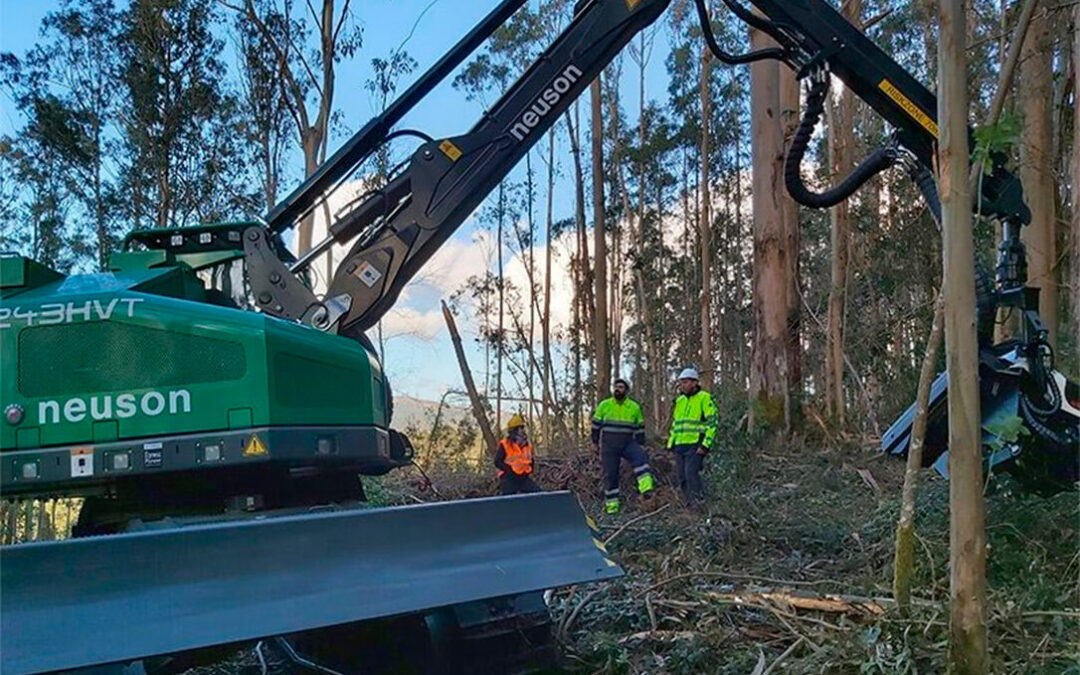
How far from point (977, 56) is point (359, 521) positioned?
16.2m

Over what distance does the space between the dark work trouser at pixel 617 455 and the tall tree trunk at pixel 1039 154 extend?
6.09 m

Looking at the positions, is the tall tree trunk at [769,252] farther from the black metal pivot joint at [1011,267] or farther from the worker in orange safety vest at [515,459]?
the black metal pivot joint at [1011,267]

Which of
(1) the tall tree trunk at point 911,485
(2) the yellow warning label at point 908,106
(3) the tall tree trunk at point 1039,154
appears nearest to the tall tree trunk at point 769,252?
(3) the tall tree trunk at point 1039,154

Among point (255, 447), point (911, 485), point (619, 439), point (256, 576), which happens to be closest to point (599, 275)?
point (619, 439)

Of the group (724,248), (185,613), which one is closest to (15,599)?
(185,613)

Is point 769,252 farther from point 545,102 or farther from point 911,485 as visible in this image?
point 911,485

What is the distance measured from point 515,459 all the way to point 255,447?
6795 mm

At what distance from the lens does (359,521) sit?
4.17m

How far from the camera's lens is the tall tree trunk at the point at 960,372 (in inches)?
132

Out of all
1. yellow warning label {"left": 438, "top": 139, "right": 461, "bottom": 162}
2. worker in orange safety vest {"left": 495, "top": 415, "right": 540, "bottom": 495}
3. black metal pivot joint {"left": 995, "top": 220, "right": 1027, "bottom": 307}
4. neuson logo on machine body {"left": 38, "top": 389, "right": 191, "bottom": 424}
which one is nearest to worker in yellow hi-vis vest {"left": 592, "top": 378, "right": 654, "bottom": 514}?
worker in orange safety vest {"left": 495, "top": 415, "right": 540, "bottom": 495}

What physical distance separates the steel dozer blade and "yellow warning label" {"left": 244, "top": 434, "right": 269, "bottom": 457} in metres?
0.69

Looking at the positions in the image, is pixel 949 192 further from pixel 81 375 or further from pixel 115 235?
pixel 115 235

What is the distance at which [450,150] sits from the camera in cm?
624

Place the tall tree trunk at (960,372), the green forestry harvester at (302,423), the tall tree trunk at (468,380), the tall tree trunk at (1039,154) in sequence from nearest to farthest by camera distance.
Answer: the tall tree trunk at (960,372)
the green forestry harvester at (302,423)
the tall tree trunk at (1039,154)
the tall tree trunk at (468,380)
